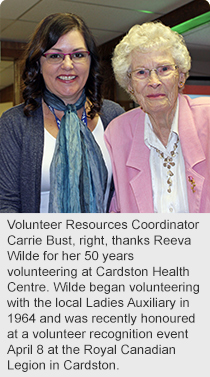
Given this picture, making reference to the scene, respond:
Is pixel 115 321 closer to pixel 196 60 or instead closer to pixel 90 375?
pixel 90 375

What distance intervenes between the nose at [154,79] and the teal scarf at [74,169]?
0.99 ft

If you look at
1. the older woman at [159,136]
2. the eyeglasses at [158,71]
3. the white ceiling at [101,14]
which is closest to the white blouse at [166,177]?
Answer: the older woman at [159,136]

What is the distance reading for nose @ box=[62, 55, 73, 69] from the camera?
4.55 feet

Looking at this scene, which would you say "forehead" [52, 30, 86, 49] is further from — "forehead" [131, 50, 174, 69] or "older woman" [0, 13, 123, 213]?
"forehead" [131, 50, 174, 69]

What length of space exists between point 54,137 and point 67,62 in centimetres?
26

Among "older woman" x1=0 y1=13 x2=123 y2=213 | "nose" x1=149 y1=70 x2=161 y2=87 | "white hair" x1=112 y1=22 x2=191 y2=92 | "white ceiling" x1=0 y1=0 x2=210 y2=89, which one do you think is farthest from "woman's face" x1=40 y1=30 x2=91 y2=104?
"white ceiling" x1=0 y1=0 x2=210 y2=89

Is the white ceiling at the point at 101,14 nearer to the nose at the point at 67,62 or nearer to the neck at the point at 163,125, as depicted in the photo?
the nose at the point at 67,62

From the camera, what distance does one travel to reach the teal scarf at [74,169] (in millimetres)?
1382

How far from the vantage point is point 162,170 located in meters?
1.42

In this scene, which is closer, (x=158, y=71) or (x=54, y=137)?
(x=158, y=71)

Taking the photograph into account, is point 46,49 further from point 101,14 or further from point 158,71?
point 101,14

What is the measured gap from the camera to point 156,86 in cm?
133

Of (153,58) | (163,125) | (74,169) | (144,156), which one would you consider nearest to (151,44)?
(153,58)

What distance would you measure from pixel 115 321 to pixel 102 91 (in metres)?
0.97
